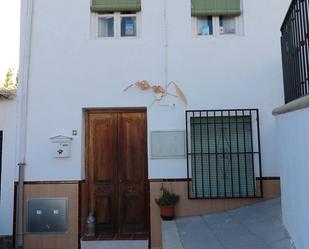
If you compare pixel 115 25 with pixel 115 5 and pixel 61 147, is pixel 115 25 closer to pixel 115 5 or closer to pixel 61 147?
pixel 115 5

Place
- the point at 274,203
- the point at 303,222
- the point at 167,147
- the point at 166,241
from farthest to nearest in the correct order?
the point at 167,147 < the point at 274,203 < the point at 166,241 < the point at 303,222

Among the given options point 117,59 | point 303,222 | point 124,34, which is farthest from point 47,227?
point 303,222

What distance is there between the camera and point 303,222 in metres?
3.85

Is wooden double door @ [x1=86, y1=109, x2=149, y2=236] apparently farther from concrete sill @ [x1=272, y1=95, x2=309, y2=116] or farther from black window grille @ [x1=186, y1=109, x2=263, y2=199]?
concrete sill @ [x1=272, y1=95, x2=309, y2=116]

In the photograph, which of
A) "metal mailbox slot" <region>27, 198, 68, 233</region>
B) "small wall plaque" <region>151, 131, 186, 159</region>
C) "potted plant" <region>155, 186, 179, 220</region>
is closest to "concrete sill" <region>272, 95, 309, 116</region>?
"small wall plaque" <region>151, 131, 186, 159</region>

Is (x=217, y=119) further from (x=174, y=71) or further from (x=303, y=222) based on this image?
(x=303, y=222)

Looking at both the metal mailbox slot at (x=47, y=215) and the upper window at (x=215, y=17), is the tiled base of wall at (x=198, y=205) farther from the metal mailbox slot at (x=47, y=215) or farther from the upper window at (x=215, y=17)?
the upper window at (x=215, y=17)

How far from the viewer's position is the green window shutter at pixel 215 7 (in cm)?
734

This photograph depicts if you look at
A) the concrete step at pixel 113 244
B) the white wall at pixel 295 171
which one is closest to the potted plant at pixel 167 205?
the concrete step at pixel 113 244

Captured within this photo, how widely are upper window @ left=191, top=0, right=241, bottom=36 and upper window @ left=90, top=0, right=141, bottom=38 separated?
116 cm

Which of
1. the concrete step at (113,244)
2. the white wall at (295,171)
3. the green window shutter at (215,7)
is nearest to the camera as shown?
the white wall at (295,171)

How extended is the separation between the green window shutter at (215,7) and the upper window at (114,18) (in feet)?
3.64

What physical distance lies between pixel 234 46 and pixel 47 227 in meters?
4.95

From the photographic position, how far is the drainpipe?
7121 millimetres
